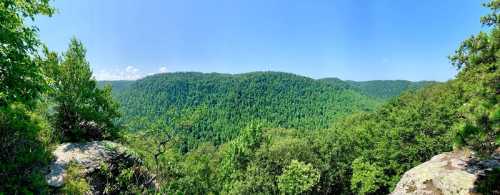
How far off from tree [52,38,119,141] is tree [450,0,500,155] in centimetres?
1681

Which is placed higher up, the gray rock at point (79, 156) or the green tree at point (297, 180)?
the gray rock at point (79, 156)

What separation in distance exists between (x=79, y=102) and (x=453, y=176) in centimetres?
1867

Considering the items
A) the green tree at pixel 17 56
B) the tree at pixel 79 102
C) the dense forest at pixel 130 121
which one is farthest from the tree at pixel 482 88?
the tree at pixel 79 102

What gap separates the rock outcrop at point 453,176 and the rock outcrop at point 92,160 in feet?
40.6

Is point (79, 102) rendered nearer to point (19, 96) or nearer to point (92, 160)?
point (92, 160)

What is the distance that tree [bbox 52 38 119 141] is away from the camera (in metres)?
13.6

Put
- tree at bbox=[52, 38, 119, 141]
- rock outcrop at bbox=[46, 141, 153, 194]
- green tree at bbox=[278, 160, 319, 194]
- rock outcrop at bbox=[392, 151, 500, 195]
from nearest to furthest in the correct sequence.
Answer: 1. rock outcrop at bbox=[46, 141, 153, 194]
2. rock outcrop at bbox=[392, 151, 500, 195]
3. tree at bbox=[52, 38, 119, 141]
4. green tree at bbox=[278, 160, 319, 194]

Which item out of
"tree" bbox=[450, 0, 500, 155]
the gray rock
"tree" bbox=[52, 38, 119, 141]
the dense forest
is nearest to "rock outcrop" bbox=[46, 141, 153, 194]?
the gray rock

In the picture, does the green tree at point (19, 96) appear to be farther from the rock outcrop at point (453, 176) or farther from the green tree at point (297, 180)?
the green tree at point (297, 180)

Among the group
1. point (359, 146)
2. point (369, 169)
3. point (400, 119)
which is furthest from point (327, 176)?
point (400, 119)

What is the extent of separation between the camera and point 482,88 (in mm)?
8758

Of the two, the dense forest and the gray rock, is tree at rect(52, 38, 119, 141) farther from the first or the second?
the gray rock

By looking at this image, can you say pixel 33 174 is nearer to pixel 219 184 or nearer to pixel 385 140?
pixel 385 140

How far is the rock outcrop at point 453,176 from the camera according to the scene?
10766mm
